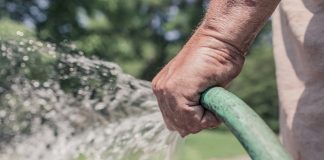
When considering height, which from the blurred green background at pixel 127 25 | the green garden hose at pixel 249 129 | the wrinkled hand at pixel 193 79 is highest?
the blurred green background at pixel 127 25

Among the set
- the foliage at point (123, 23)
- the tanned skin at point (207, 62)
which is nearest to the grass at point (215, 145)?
the foliage at point (123, 23)

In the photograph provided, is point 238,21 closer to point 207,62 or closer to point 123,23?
point 207,62

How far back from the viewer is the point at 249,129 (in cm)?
147

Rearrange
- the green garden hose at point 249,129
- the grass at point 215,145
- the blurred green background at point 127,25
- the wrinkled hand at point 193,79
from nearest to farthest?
the green garden hose at point 249,129 < the wrinkled hand at point 193,79 < the blurred green background at point 127,25 < the grass at point 215,145

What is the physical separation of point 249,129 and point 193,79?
1.00ft

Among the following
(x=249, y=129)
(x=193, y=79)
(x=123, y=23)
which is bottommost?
(x=249, y=129)

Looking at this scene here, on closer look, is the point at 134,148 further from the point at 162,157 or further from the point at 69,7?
the point at 69,7

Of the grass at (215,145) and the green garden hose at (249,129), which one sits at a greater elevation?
the grass at (215,145)

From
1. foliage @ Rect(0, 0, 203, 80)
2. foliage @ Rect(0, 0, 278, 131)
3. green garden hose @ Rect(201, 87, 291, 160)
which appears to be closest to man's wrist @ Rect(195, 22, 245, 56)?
green garden hose @ Rect(201, 87, 291, 160)

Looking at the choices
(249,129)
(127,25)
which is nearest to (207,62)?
(249,129)

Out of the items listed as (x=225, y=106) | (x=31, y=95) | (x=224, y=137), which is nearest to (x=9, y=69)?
(x=31, y=95)

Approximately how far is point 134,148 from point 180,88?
393mm

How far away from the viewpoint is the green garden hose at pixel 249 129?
143 cm

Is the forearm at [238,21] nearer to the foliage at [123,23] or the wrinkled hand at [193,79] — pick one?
the wrinkled hand at [193,79]
